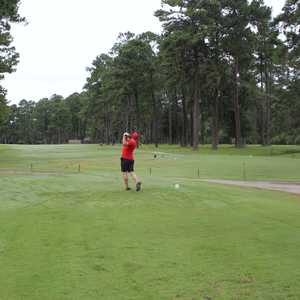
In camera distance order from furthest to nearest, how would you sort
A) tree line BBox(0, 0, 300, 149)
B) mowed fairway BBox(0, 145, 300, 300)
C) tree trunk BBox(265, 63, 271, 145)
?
tree trunk BBox(265, 63, 271, 145) → tree line BBox(0, 0, 300, 149) → mowed fairway BBox(0, 145, 300, 300)

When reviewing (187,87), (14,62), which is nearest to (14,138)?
(187,87)

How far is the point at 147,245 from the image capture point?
8773 millimetres

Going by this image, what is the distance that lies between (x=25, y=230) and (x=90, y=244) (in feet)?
6.02

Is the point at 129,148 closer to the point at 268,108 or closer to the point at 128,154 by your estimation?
the point at 128,154

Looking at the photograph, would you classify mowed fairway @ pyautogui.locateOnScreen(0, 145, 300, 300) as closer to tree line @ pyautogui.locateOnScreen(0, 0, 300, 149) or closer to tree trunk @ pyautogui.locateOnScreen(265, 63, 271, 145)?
tree line @ pyautogui.locateOnScreen(0, 0, 300, 149)

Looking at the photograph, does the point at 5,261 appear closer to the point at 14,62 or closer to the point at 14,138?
the point at 14,62

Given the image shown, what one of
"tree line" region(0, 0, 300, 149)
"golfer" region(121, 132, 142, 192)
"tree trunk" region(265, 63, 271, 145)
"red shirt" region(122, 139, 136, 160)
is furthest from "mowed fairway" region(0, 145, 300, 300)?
"tree trunk" region(265, 63, 271, 145)

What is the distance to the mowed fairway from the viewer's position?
6.43 m

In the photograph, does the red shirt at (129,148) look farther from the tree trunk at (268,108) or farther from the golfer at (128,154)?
the tree trunk at (268,108)

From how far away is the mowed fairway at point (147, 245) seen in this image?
6.43 m

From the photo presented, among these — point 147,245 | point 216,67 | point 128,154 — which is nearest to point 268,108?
point 216,67

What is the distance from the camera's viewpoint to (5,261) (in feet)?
24.9

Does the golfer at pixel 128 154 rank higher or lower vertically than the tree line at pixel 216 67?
lower

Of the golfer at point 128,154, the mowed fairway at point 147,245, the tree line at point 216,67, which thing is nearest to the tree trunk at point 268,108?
the tree line at point 216,67
